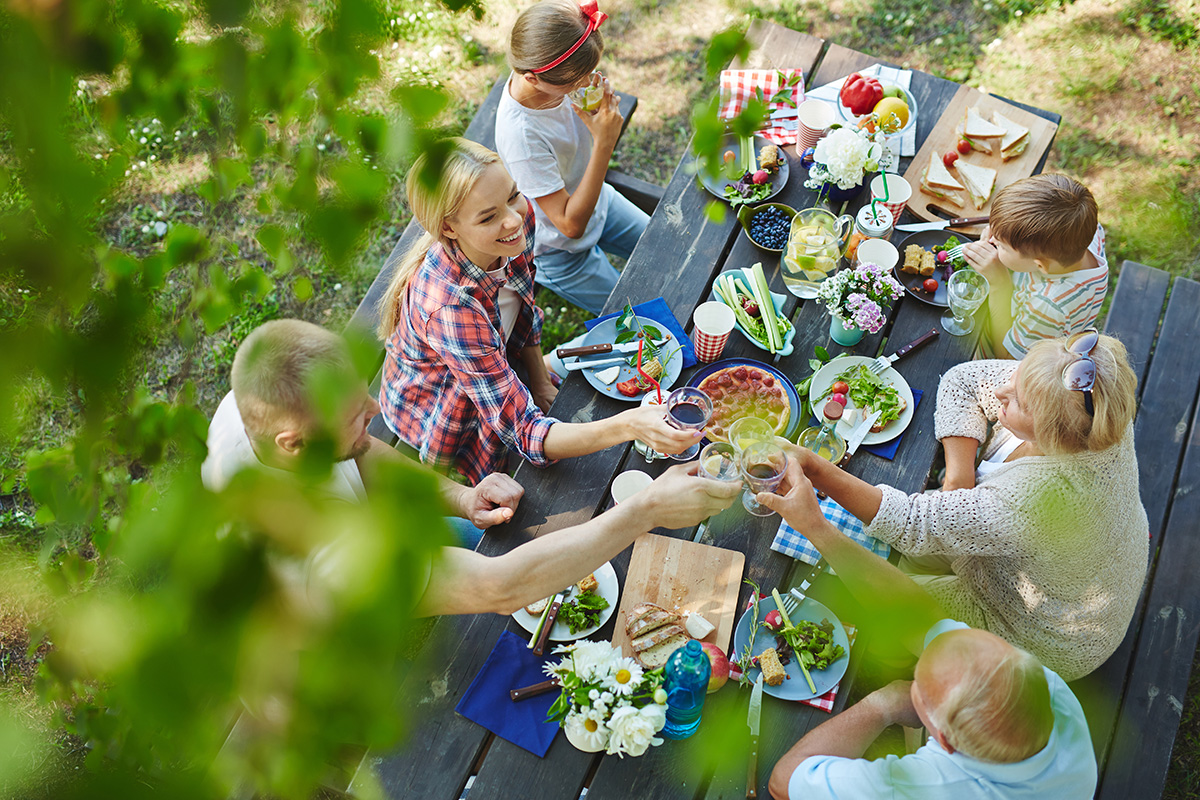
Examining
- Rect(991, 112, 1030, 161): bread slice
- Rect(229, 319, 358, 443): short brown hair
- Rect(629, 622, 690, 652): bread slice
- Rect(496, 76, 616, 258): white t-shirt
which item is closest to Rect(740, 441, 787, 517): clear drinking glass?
Rect(629, 622, 690, 652): bread slice

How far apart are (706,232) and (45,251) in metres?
2.75

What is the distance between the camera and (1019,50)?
17.1 feet

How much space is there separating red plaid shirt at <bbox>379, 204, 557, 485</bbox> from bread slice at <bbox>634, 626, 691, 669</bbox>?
28.9 inches

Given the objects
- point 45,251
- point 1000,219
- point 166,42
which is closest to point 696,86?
point 1000,219

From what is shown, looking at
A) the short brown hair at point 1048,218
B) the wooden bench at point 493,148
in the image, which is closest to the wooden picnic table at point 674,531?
the short brown hair at point 1048,218

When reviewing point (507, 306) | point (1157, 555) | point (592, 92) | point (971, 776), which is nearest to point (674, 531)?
point (971, 776)

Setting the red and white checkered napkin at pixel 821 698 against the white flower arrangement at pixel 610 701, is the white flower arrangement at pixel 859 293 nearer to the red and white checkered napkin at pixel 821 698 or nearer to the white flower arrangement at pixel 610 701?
the red and white checkered napkin at pixel 821 698

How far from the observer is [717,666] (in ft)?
7.79

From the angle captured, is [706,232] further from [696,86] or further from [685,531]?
[696,86]

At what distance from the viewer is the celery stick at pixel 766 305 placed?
3004mm

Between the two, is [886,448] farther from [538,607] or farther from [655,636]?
[538,607]

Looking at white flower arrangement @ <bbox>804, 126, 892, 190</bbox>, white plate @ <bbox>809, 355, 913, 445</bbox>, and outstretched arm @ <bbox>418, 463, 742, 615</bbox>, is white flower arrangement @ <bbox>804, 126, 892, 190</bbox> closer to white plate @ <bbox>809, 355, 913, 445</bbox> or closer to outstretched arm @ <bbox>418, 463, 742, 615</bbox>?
A: white plate @ <bbox>809, 355, 913, 445</bbox>

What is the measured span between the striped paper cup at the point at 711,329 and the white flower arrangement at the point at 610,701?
3.83ft

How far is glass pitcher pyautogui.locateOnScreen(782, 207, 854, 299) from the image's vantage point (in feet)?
10.2
